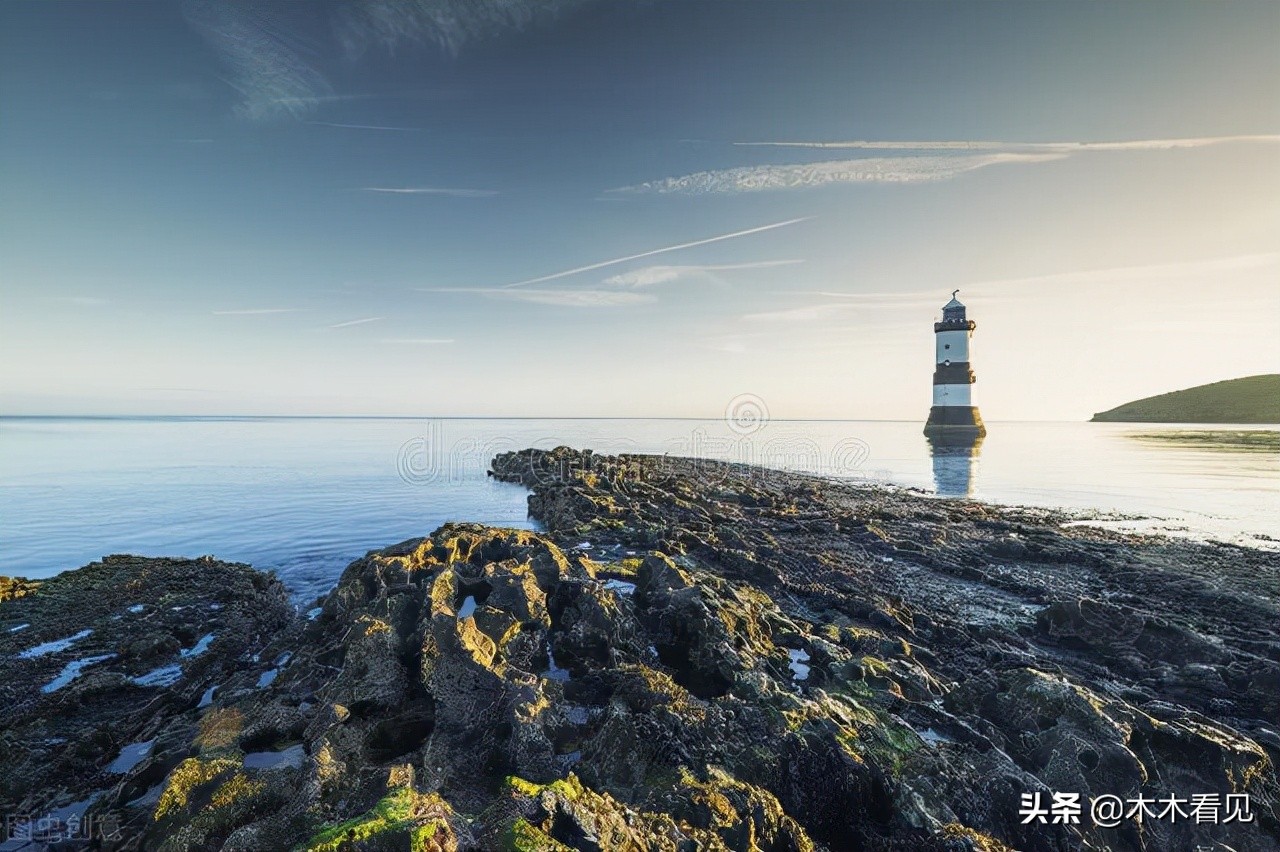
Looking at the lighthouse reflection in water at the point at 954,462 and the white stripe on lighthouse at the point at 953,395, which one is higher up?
the white stripe on lighthouse at the point at 953,395

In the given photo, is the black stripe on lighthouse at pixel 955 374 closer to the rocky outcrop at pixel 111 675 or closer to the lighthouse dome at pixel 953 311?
the lighthouse dome at pixel 953 311

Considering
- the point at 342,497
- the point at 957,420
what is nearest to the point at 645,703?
the point at 342,497

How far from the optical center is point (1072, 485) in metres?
44.2

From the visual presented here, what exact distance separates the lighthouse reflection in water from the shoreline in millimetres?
25678

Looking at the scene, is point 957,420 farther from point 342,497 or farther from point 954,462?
point 342,497

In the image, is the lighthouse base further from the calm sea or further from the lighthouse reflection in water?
the calm sea

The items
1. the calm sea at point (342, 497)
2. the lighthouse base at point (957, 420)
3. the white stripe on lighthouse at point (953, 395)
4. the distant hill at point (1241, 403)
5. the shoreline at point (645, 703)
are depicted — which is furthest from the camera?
the distant hill at point (1241, 403)

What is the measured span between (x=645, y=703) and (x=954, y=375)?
277 ft

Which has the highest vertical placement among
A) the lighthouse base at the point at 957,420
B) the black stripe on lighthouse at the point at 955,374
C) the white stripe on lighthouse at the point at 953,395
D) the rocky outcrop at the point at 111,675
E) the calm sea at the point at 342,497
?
the black stripe on lighthouse at the point at 955,374

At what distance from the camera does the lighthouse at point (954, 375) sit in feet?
246

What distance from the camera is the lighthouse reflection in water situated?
42.9 m

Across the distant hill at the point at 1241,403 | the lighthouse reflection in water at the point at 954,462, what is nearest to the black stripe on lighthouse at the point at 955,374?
the lighthouse reflection in water at the point at 954,462

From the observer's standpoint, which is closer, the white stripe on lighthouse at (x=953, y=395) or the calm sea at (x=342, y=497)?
the calm sea at (x=342, y=497)

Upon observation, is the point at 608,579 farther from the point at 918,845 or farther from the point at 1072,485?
the point at 1072,485
